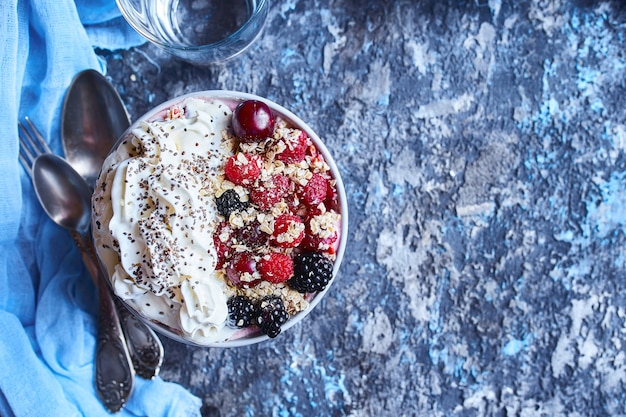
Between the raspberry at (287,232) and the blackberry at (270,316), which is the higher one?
the raspberry at (287,232)

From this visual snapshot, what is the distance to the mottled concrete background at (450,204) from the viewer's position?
139 centimetres

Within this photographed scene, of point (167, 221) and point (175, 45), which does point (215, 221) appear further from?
point (175, 45)

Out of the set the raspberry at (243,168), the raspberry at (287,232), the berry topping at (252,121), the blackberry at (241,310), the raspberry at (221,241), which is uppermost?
the berry topping at (252,121)

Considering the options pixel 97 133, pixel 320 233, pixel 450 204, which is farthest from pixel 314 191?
pixel 97 133

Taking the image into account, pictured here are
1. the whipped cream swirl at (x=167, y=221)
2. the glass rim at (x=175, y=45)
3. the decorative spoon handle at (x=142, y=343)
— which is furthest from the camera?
the decorative spoon handle at (x=142, y=343)

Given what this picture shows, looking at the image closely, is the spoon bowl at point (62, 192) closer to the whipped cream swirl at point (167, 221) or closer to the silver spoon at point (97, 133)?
the silver spoon at point (97, 133)

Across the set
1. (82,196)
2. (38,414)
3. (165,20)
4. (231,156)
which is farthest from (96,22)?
(38,414)

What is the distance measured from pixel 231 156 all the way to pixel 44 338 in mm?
602

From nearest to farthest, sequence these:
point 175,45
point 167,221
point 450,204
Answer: point 167,221, point 175,45, point 450,204

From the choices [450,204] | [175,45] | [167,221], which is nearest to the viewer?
[167,221]

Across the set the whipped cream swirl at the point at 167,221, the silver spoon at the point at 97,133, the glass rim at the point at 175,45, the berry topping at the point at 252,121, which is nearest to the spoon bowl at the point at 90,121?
the silver spoon at the point at 97,133

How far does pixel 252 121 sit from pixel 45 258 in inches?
23.6

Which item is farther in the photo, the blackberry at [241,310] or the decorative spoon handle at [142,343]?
the decorative spoon handle at [142,343]

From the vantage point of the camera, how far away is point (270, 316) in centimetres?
108
